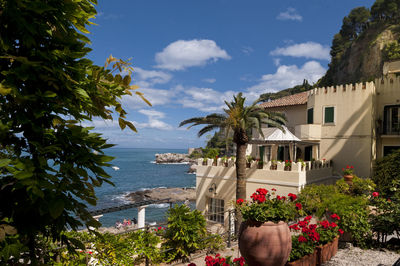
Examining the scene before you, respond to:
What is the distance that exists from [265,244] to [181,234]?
345cm

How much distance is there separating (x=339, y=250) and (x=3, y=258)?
8.79m

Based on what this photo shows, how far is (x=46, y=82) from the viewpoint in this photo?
160cm

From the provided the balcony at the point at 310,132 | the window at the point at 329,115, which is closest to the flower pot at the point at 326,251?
the balcony at the point at 310,132

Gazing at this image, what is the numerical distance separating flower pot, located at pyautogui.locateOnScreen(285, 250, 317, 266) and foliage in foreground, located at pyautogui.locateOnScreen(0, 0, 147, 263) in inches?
205

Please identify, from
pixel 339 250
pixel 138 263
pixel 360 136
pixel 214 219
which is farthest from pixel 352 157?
pixel 138 263

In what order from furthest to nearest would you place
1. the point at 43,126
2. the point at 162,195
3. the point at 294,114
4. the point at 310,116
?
the point at 162,195
the point at 294,114
the point at 310,116
the point at 43,126

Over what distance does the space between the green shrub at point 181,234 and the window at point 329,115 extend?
662 inches

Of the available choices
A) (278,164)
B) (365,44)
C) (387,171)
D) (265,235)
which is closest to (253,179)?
(278,164)

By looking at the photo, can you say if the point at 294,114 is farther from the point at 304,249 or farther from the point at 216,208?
the point at 304,249

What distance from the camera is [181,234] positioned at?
751 cm

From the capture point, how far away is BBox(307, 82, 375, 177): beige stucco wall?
19219 millimetres

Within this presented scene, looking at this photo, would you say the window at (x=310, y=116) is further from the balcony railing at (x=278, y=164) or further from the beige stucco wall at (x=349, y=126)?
the balcony railing at (x=278, y=164)

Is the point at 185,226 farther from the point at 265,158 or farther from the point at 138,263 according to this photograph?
the point at 265,158

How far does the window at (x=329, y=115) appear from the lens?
20.4 m
